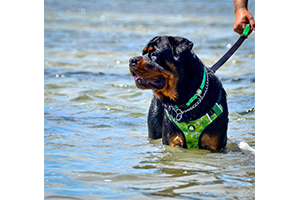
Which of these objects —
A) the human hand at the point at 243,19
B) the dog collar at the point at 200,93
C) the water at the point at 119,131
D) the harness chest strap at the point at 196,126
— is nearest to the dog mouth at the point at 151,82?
the dog collar at the point at 200,93

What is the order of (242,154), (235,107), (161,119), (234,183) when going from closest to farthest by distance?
(234,183)
(242,154)
(161,119)
(235,107)

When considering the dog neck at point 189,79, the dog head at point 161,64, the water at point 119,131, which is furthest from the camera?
the dog neck at point 189,79

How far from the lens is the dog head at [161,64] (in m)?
4.08

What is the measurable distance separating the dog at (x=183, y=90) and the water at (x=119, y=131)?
16 cm

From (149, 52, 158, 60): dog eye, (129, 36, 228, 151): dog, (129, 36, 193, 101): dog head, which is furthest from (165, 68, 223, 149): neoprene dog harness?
(149, 52, 158, 60): dog eye

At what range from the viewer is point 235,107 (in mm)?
7121

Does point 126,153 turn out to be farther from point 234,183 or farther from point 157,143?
point 234,183

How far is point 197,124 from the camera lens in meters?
4.30

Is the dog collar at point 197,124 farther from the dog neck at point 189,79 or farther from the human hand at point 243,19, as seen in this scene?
the human hand at point 243,19

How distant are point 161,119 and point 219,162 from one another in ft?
3.32

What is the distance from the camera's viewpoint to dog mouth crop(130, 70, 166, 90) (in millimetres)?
4094
